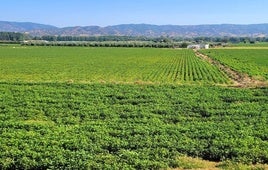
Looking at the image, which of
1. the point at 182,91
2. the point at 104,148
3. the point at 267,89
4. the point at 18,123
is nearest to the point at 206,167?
the point at 104,148

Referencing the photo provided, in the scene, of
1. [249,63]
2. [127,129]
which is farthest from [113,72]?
[127,129]

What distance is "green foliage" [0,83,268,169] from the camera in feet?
37.6

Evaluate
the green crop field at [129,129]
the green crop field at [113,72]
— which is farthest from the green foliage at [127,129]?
the green crop field at [113,72]

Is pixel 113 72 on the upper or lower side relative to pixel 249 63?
lower

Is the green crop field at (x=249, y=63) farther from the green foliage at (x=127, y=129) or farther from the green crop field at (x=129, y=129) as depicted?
the green crop field at (x=129, y=129)

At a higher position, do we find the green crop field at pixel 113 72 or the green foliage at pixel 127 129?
the green foliage at pixel 127 129

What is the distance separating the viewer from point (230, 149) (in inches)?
481

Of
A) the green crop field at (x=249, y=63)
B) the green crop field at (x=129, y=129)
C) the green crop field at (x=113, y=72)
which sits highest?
the green crop field at (x=129, y=129)

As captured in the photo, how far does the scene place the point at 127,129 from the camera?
576 inches

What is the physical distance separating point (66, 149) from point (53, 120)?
18.0ft

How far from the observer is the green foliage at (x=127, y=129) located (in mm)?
11445

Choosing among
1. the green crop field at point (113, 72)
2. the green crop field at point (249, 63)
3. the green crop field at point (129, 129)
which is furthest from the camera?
the green crop field at point (249, 63)

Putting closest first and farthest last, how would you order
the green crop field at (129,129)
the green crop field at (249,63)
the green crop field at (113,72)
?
1. the green crop field at (129,129)
2. the green crop field at (113,72)
3. the green crop field at (249,63)

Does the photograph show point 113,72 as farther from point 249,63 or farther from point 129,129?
point 129,129
